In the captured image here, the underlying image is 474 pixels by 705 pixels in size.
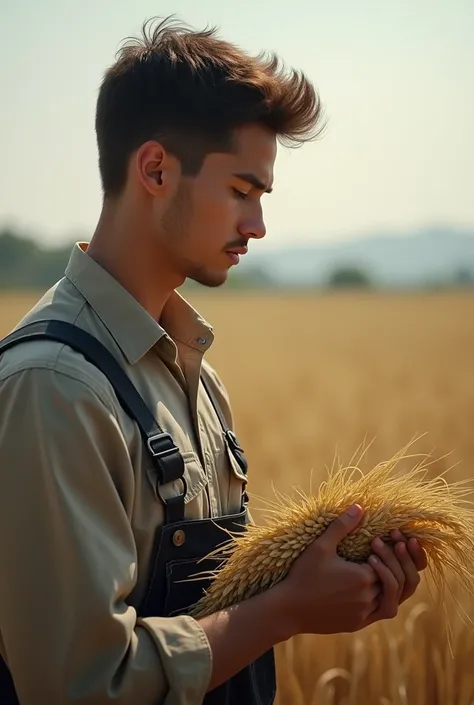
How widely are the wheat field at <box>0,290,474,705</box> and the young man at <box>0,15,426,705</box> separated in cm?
32

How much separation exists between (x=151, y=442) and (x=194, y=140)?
711 mm

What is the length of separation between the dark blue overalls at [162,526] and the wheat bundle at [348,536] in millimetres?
45

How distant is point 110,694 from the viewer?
1.82 metres

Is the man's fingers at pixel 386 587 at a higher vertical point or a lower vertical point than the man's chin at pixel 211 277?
lower

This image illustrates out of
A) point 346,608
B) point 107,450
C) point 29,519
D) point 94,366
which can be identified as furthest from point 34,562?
point 346,608

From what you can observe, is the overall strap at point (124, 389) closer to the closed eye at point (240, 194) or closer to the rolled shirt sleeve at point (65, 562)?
the rolled shirt sleeve at point (65, 562)

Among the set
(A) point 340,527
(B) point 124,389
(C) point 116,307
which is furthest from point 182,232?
(A) point 340,527

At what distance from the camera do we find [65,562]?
1820 mm

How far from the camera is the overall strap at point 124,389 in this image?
78.7 inches

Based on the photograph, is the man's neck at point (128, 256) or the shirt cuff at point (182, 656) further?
the man's neck at point (128, 256)

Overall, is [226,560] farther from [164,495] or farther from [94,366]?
[94,366]

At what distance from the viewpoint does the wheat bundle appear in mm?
2172

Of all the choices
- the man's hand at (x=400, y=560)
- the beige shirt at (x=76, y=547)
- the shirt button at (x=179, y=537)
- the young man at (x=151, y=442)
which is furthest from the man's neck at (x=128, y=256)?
the man's hand at (x=400, y=560)

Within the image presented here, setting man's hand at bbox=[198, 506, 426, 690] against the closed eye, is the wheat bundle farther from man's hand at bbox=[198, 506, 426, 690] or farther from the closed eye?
the closed eye
